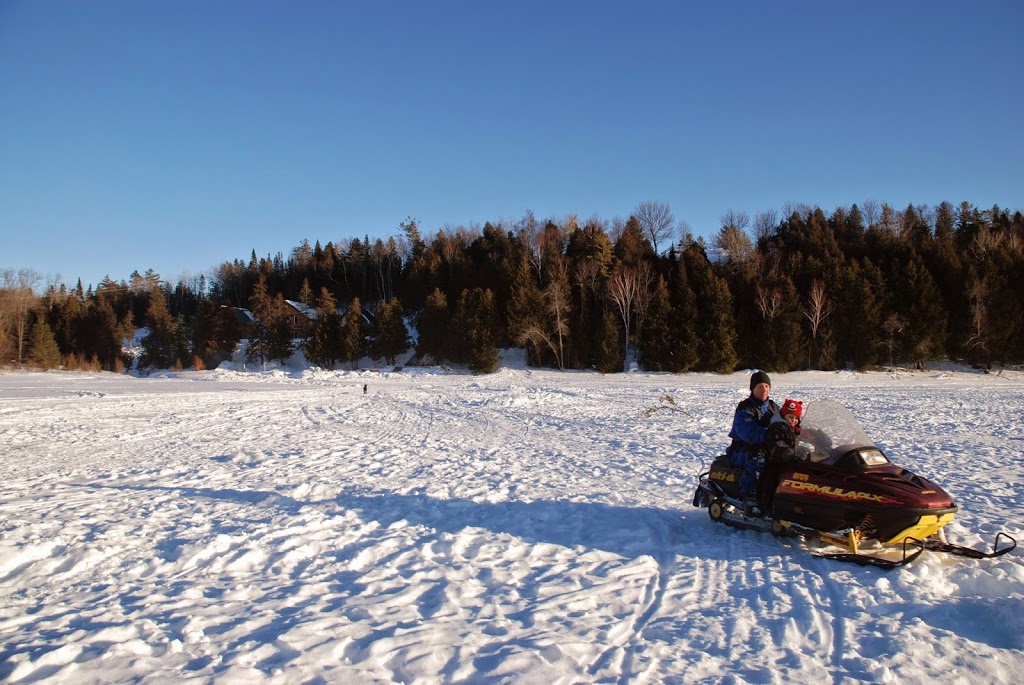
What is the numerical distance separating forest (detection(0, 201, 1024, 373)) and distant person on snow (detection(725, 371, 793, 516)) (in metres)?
35.3

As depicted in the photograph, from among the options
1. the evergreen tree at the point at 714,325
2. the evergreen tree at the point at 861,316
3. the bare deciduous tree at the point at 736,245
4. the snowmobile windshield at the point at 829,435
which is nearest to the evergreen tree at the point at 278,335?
the evergreen tree at the point at 714,325

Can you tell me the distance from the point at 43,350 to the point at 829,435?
6527 cm

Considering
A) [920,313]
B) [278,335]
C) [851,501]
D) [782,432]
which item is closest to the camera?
[851,501]

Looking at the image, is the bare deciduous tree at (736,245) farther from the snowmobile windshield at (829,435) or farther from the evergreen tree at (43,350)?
the evergreen tree at (43,350)

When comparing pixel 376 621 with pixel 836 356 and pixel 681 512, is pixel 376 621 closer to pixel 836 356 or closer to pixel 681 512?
pixel 681 512

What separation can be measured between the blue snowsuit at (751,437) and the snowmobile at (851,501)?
0.49 ft

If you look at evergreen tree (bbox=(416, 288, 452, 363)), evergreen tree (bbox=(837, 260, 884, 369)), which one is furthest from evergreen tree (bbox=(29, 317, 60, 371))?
evergreen tree (bbox=(837, 260, 884, 369))

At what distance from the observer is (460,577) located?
536cm

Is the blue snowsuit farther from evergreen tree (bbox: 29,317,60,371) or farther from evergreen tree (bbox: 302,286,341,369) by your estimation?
evergreen tree (bbox: 29,317,60,371)

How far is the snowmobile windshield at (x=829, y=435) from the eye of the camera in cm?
593

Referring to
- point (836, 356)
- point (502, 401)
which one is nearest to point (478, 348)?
point (502, 401)

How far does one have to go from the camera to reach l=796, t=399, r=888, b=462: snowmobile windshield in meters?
5.93

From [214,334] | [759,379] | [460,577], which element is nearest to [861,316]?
[759,379]

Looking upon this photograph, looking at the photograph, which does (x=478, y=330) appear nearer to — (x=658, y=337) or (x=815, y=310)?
(x=658, y=337)
